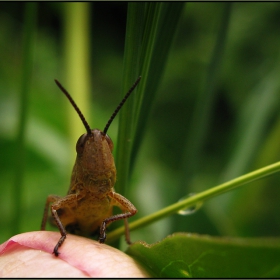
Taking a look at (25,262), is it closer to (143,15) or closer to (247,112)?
(143,15)

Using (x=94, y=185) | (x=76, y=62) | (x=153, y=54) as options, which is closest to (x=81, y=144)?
(x=94, y=185)

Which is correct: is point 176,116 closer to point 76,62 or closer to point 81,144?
point 76,62

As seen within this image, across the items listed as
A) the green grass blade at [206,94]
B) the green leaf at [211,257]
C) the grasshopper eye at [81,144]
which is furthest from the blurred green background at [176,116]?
the green leaf at [211,257]

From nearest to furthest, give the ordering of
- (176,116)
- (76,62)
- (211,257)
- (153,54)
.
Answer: (211,257) → (153,54) → (76,62) → (176,116)

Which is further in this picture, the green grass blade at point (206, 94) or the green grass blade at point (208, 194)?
the green grass blade at point (206, 94)

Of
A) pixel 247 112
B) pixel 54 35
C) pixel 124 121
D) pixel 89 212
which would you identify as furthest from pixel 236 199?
pixel 54 35

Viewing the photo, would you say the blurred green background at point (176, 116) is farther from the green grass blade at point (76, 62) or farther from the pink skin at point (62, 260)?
the pink skin at point (62, 260)

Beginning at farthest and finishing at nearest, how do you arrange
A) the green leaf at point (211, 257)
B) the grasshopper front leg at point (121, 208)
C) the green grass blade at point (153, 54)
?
1. the grasshopper front leg at point (121, 208)
2. the green grass blade at point (153, 54)
3. the green leaf at point (211, 257)
